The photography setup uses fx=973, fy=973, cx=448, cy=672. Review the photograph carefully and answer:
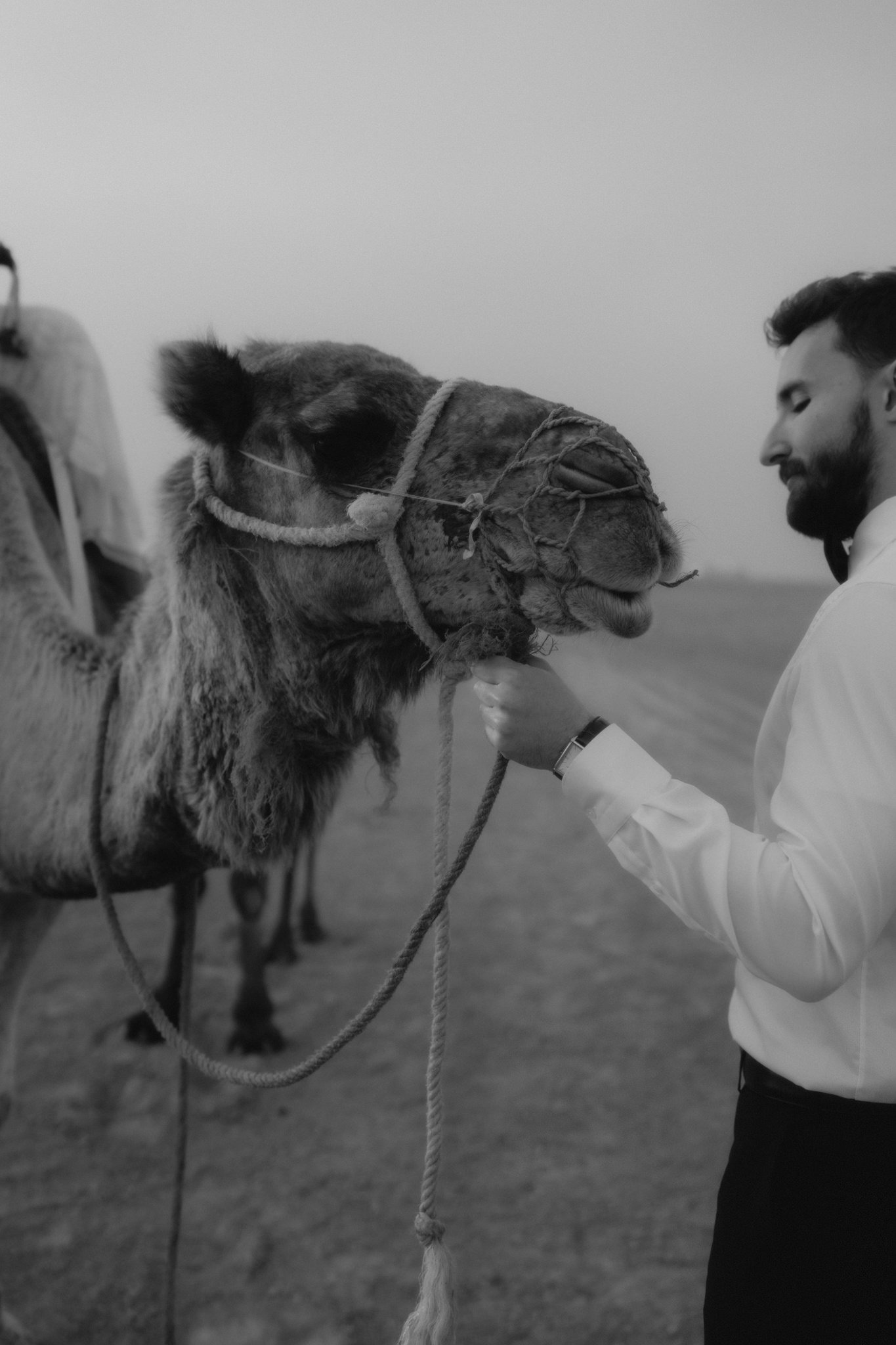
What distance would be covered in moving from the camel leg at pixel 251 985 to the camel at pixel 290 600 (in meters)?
1.97

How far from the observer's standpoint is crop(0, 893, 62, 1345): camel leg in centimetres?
275

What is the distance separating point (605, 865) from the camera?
699cm

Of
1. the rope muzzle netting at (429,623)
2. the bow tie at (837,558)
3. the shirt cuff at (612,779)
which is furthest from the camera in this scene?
the bow tie at (837,558)

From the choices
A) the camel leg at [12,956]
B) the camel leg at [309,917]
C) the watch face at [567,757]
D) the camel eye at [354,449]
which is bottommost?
the camel leg at [309,917]

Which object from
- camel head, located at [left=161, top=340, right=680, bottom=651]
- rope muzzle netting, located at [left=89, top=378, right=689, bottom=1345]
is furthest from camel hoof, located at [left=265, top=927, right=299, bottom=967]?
camel head, located at [left=161, top=340, right=680, bottom=651]

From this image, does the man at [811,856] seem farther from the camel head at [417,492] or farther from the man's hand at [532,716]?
the camel head at [417,492]

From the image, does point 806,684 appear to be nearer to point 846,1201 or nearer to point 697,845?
point 697,845

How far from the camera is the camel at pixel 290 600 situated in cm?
173

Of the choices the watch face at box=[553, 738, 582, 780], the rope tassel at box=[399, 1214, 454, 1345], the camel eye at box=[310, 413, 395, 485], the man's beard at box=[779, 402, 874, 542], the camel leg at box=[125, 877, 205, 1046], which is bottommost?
the camel leg at box=[125, 877, 205, 1046]

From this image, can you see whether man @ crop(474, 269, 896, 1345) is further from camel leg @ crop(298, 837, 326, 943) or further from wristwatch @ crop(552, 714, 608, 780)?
camel leg @ crop(298, 837, 326, 943)

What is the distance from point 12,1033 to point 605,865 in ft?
15.9

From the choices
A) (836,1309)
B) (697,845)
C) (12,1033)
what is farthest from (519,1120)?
(697,845)

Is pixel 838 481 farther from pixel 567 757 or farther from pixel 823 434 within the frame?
pixel 567 757

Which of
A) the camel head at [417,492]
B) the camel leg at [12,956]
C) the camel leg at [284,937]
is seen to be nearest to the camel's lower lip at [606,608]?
the camel head at [417,492]
